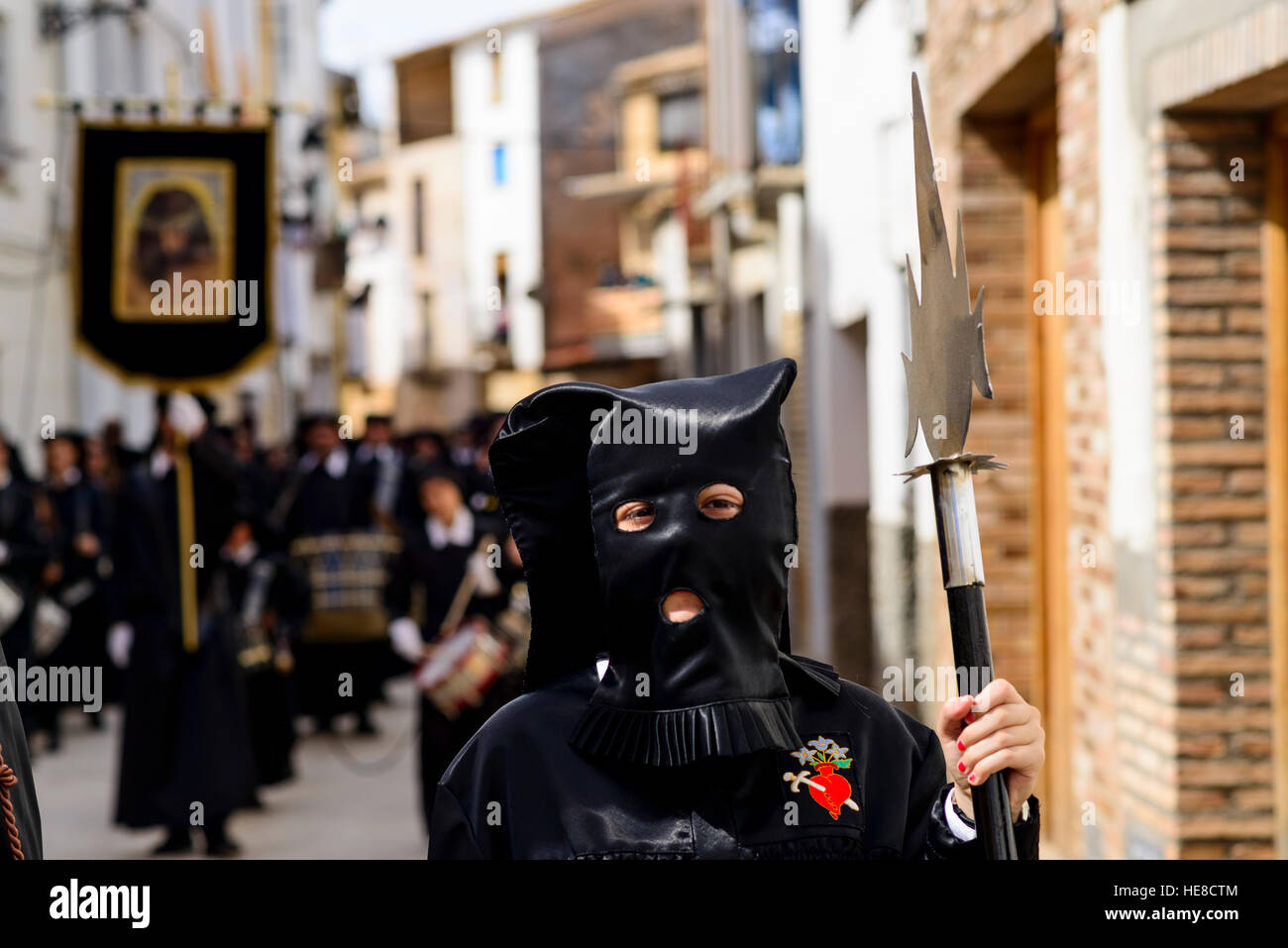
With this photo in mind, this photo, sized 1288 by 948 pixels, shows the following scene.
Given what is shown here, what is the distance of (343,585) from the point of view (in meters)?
12.0

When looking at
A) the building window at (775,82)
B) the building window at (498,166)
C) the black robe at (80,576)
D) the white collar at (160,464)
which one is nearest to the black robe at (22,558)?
the black robe at (80,576)

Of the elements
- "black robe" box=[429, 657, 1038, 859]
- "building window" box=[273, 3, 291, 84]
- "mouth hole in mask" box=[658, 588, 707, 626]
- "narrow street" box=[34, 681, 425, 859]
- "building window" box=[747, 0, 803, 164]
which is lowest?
"narrow street" box=[34, 681, 425, 859]

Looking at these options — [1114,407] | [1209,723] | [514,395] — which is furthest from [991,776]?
[514,395]

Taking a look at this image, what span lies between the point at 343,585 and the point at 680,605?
9.83 metres

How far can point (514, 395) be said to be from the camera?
47531 mm

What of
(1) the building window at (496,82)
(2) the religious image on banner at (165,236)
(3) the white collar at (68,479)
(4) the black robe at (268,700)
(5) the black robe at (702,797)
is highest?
(1) the building window at (496,82)

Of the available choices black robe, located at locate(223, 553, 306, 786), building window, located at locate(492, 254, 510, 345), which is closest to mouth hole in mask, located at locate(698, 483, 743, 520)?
black robe, located at locate(223, 553, 306, 786)

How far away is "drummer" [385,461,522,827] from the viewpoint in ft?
27.0

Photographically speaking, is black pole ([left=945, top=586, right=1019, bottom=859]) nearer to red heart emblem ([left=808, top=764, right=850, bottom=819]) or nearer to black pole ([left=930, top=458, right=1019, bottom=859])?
black pole ([left=930, top=458, right=1019, bottom=859])

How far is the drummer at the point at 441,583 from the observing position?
8234 mm

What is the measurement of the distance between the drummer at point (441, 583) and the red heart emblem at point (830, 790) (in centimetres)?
559

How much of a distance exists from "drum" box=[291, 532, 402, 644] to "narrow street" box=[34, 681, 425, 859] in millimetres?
756

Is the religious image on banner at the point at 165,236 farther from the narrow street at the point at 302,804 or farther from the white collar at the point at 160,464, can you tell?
the narrow street at the point at 302,804
